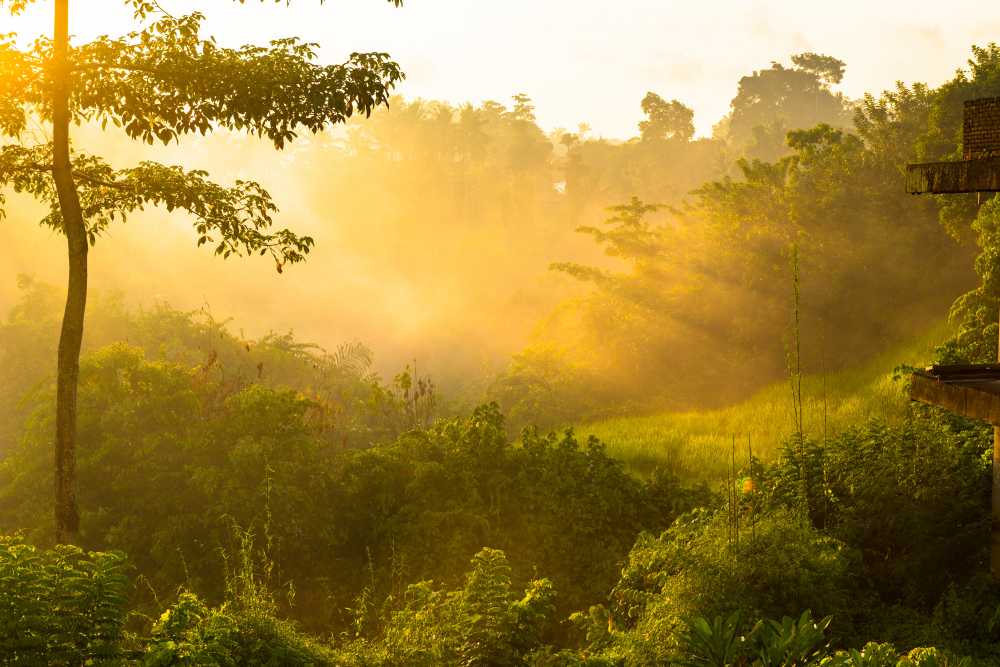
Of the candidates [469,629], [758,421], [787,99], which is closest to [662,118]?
[787,99]

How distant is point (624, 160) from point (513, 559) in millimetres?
72959

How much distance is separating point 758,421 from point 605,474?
5.51m

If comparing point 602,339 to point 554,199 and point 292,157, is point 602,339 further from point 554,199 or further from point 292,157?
point 292,157

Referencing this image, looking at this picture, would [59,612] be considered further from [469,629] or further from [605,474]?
[605,474]

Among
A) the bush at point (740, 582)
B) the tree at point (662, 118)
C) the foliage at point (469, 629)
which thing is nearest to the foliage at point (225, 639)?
the foliage at point (469, 629)

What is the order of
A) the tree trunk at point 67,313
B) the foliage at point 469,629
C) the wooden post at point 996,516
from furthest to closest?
the tree trunk at point 67,313 < the wooden post at point 996,516 < the foliage at point 469,629

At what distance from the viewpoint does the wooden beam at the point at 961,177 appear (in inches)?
258

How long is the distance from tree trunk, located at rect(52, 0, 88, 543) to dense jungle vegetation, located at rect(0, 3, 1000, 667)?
0.66 m

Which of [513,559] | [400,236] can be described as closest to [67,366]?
[513,559]

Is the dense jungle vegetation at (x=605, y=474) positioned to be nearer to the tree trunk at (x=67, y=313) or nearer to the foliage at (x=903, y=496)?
the foliage at (x=903, y=496)

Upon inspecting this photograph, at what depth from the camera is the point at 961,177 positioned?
21.6 ft

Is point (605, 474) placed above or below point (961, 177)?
below

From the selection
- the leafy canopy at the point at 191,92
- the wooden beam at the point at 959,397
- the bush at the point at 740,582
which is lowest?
the bush at the point at 740,582

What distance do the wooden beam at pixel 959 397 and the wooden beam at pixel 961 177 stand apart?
129 centimetres
